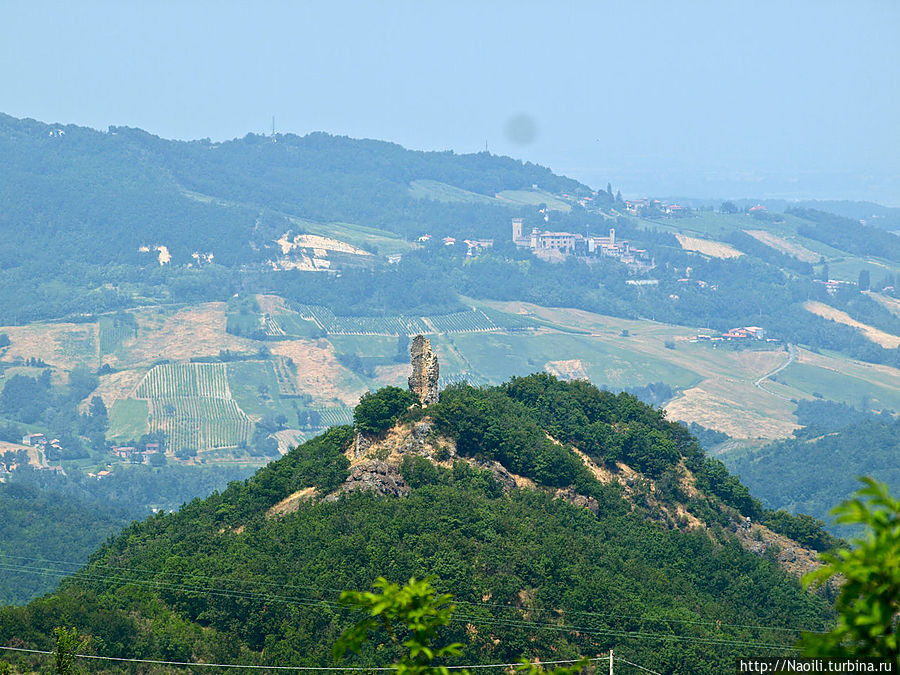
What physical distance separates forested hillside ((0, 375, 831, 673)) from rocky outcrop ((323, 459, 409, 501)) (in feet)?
0.46

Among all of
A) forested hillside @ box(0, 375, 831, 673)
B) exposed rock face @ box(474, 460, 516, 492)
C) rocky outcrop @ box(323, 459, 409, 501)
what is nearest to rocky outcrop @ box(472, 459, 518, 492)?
exposed rock face @ box(474, 460, 516, 492)

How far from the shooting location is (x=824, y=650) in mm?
13828

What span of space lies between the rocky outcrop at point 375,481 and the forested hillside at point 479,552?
140 mm

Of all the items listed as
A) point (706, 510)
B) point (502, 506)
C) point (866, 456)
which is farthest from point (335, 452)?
point (866, 456)

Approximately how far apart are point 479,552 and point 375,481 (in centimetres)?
1000

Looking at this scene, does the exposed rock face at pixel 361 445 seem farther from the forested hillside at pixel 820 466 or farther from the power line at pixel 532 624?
the forested hillside at pixel 820 466

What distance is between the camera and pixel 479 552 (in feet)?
188

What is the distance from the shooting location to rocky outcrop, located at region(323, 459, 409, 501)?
64625 mm

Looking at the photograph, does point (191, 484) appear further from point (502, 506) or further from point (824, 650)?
point (824, 650)

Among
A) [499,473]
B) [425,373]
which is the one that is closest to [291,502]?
[425,373]

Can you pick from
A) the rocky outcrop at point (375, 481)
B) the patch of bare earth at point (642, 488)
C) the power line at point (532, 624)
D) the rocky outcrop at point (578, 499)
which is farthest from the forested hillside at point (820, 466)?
the power line at point (532, 624)

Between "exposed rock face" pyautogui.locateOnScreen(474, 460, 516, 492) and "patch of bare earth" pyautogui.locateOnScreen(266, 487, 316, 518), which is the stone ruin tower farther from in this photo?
"patch of bare earth" pyautogui.locateOnScreen(266, 487, 316, 518)

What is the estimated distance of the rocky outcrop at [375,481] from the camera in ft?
212

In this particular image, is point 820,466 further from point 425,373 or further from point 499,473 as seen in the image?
point 425,373
